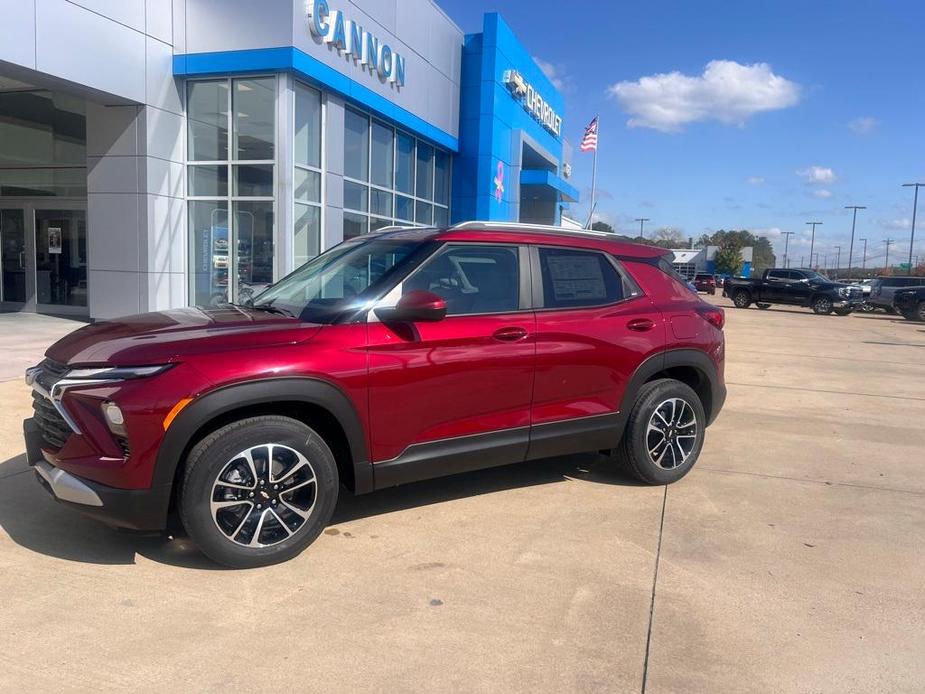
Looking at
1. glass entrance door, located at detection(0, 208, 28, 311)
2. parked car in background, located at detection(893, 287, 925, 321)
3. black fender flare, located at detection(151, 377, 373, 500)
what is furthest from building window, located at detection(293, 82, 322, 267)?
parked car in background, located at detection(893, 287, 925, 321)

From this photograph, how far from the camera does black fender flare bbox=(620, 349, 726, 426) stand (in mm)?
4852

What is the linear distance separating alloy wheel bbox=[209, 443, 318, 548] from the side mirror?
87 cm

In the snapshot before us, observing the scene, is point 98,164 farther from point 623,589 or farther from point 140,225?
point 623,589

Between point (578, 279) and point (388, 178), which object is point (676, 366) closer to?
point (578, 279)

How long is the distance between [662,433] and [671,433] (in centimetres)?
9

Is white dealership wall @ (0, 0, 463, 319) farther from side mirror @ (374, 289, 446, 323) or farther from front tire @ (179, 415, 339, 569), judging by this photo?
front tire @ (179, 415, 339, 569)

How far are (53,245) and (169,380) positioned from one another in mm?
13799

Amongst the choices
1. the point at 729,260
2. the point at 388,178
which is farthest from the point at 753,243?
the point at 388,178

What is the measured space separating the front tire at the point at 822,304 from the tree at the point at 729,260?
69836mm

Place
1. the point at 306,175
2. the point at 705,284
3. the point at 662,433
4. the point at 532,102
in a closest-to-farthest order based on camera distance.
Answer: the point at 662,433 → the point at 306,175 → the point at 532,102 → the point at 705,284

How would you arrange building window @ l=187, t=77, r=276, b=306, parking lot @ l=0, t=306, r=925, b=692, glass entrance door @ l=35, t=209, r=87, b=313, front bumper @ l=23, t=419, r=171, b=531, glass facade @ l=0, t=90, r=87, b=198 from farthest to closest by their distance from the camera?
glass entrance door @ l=35, t=209, r=87, b=313, glass facade @ l=0, t=90, r=87, b=198, building window @ l=187, t=77, r=276, b=306, front bumper @ l=23, t=419, r=171, b=531, parking lot @ l=0, t=306, r=925, b=692

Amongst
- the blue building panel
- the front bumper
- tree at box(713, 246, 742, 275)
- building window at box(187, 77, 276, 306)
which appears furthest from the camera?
tree at box(713, 246, 742, 275)

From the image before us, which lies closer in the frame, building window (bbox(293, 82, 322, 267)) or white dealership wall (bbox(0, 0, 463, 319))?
white dealership wall (bbox(0, 0, 463, 319))

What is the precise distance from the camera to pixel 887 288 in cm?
2903
